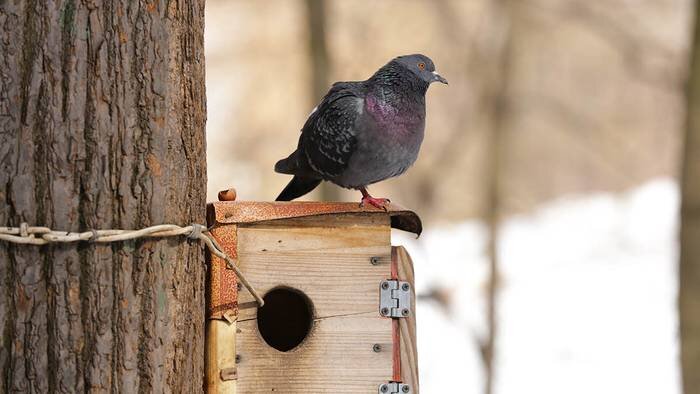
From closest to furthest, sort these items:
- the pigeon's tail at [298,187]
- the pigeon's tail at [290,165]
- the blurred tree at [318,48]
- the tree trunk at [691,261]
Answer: the pigeon's tail at [290,165], the pigeon's tail at [298,187], the tree trunk at [691,261], the blurred tree at [318,48]

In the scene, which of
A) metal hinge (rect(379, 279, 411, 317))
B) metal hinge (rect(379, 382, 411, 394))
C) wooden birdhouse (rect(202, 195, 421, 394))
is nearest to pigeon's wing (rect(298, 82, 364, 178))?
wooden birdhouse (rect(202, 195, 421, 394))

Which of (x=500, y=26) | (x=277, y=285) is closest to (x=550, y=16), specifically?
(x=500, y=26)

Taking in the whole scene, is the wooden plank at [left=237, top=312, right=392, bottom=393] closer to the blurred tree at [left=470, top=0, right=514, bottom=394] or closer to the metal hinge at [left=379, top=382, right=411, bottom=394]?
the metal hinge at [left=379, top=382, right=411, bottom=394]

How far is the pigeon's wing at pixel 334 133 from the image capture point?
9.56 ft

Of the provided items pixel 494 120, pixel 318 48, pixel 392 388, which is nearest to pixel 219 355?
pixel 392 388

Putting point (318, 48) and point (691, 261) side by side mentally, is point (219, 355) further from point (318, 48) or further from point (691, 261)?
point (318, 48)

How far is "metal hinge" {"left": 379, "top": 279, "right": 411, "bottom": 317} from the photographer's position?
2.49 m

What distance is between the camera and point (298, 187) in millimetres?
3189

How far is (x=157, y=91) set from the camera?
2039 mm

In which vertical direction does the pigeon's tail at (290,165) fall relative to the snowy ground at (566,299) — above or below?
above

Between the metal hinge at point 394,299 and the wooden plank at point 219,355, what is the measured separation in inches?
15.8

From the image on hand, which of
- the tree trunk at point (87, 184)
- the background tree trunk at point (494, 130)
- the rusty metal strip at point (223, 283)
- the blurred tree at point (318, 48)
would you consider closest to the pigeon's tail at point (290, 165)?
the rusty metal strip at point (223, 283)

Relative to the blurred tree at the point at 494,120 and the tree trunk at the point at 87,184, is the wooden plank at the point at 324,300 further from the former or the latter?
the blurred tree at the point at 494,120

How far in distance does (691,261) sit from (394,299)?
2.97 meters
